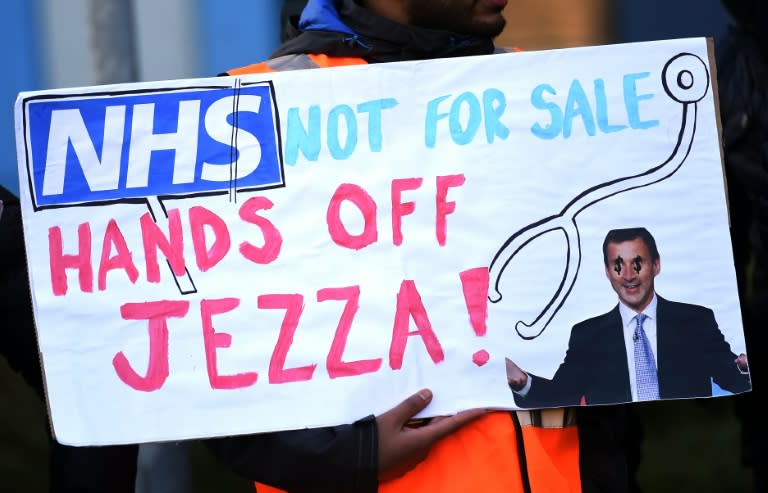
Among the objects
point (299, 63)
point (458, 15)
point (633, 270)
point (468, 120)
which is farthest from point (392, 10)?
point (633, 270)

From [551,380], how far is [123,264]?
738 mm

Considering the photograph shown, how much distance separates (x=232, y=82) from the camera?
192cm

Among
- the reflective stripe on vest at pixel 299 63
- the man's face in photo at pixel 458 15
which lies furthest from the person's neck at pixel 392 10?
the reflective stripe on vest at pixel 299 63

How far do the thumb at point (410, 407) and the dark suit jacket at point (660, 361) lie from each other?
152 millimetres

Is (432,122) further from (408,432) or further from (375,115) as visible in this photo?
(408,432)

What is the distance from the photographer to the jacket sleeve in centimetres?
185

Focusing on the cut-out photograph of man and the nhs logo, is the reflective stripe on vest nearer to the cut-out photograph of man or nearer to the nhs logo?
the nhs logo

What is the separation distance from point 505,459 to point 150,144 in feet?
2.59

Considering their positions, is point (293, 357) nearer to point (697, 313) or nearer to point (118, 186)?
point (118, 186)

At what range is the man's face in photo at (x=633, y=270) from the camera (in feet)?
6.20

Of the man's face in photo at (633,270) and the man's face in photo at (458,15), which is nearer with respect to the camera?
the man's face in photo at (633,270)

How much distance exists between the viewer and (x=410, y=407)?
186 centimetres

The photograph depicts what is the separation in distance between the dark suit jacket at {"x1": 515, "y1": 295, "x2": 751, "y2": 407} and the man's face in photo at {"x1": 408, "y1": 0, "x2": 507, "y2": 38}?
0.59 meters

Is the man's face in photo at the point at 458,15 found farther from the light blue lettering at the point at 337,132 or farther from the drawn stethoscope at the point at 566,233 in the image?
the drawn stethoscope at the point at 566,233
